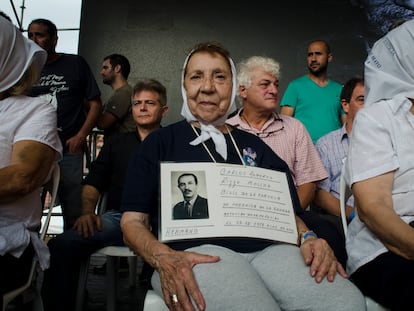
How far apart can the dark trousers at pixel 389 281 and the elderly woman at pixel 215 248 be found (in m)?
0.09

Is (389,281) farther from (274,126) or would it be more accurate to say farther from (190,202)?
(274,126)

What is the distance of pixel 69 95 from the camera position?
11.3 feet

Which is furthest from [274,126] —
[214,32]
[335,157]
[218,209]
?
[214,32]

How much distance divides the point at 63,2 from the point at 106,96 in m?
1.33

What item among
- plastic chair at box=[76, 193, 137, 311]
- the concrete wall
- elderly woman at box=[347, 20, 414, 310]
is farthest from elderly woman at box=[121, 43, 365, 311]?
the concrete wall

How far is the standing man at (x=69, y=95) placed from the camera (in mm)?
3258

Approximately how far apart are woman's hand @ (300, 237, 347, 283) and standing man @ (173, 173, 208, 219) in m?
0.35

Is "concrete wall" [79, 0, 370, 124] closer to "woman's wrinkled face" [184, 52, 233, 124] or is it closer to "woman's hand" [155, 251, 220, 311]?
"woman's wrinkled face" [184, 52, 233, 124]

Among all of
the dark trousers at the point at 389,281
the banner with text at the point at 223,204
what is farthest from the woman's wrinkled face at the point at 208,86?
the dark trousers at the point at 389,281

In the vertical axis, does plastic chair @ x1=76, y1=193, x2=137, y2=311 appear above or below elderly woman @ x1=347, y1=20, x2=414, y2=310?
below

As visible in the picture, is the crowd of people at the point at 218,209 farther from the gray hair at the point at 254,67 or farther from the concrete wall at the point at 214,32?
the concrete wall at the point at 214,32

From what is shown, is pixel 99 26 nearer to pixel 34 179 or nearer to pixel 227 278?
pixel 34 179

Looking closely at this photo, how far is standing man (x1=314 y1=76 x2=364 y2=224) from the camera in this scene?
8.55 ft

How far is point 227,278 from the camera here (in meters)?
1.32
